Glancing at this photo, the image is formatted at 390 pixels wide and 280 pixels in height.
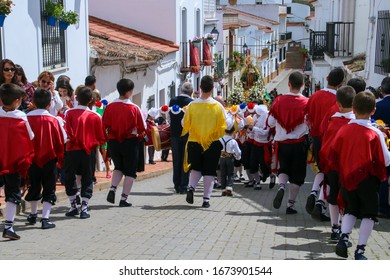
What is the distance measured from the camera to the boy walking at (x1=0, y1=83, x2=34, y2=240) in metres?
6.95

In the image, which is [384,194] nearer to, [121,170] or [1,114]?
[121,170]

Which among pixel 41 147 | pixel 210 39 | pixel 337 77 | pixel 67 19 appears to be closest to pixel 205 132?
pixel 337 77

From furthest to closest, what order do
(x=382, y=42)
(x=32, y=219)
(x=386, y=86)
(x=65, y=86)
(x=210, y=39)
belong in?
(x=210, y=39), (x=382, y=42), (x=65, y=86), (x=386, y=86), (x=32, y=219)

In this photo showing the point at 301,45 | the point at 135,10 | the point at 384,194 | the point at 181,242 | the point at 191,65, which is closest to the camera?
the point at 181,242

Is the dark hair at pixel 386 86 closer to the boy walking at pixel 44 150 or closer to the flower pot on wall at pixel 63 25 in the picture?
the boy walking at pixel 44 150

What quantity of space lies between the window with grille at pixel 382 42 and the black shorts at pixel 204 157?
25.5 ft

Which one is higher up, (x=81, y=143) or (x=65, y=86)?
(x=65, y=86)

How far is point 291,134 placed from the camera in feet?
28.9

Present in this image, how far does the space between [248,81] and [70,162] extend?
21.1m

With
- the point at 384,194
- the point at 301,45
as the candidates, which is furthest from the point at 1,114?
the point at 301,45

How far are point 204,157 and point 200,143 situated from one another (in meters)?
0.22

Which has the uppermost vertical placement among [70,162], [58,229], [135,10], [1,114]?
[135,10]

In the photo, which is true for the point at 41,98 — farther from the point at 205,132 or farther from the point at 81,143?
the point at 205,132

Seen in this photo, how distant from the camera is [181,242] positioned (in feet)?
22.4
